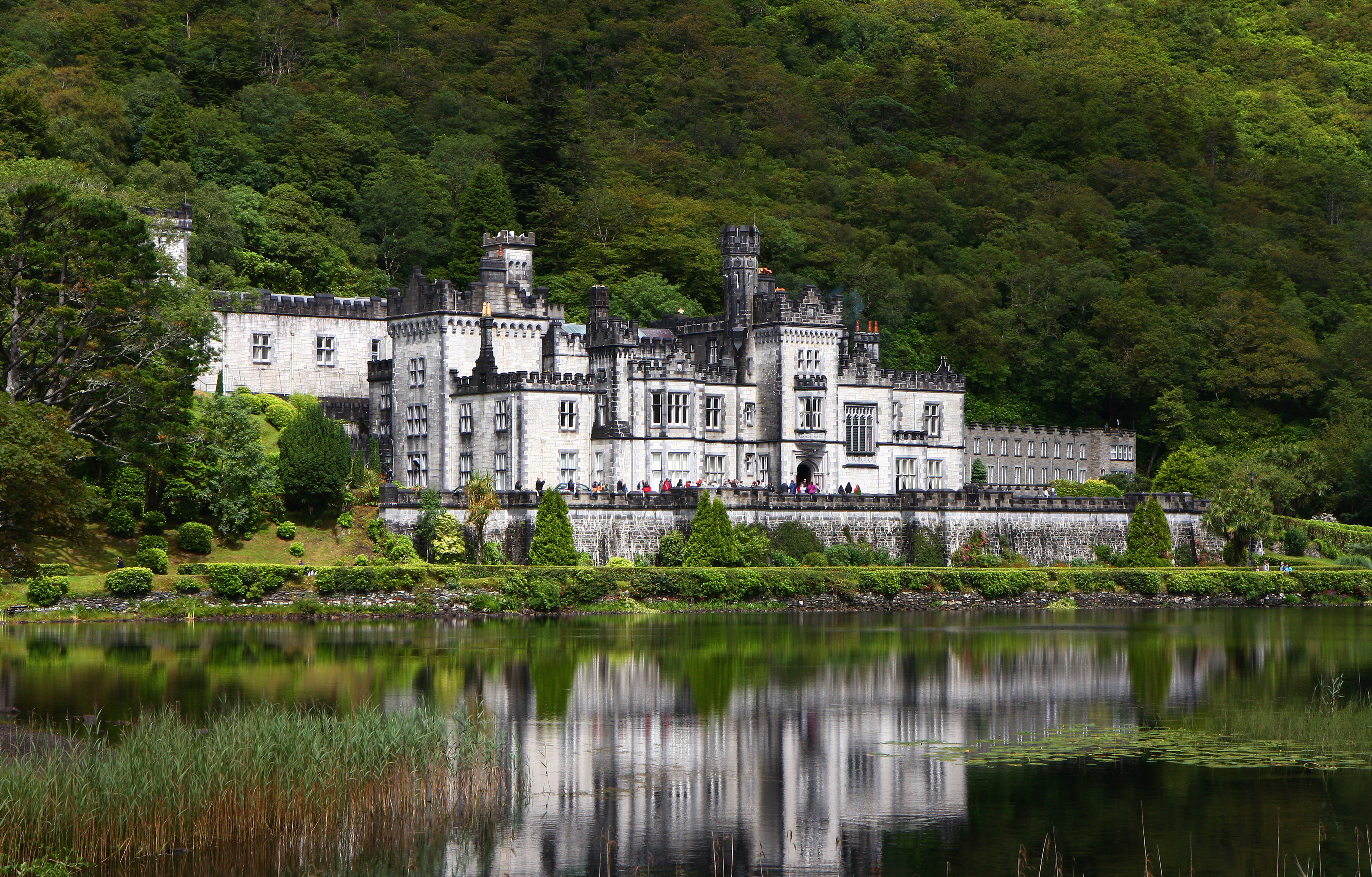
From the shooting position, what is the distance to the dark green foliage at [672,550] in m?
68.2

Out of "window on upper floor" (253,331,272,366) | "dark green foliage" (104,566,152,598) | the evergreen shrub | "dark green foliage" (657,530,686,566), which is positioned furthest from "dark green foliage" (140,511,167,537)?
"window on upper floor" (253,331,272,366)

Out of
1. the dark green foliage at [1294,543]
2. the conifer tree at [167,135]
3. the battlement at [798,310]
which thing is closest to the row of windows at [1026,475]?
the dark green foliage at [1294,543]

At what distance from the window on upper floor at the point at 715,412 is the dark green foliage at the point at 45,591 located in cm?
3314

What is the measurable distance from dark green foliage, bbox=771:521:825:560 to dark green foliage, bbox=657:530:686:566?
4.41 m

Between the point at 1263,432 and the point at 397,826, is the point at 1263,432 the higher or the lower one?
the higher one

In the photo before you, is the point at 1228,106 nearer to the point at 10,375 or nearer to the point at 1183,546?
the point at 1183,546

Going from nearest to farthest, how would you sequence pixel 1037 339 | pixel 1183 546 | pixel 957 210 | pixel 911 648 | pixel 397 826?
pixel 397 826 → pixel 911 648 → pixel 1183 546 → pixel 1037 339 → pixel 957 210

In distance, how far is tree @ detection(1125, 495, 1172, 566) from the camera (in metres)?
77.9

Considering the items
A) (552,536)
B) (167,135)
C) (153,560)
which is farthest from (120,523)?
(167,135)

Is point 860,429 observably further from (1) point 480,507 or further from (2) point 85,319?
(2) point 85,319

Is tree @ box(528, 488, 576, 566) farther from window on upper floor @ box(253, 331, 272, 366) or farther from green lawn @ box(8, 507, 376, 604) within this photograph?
window on upper floor @ box(253, 331, 272, 366)

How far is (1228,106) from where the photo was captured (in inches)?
6344

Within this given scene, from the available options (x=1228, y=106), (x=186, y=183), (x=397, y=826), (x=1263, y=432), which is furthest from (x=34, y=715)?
(x=1228, y=106)

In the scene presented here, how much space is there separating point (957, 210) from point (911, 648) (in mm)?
81713
